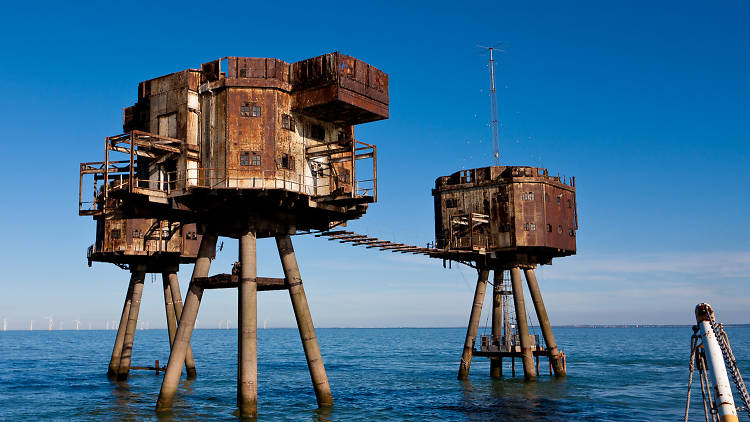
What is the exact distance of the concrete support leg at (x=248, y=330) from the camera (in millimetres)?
28625

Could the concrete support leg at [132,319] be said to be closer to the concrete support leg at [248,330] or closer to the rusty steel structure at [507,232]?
the rusty steel structure at [507,232]

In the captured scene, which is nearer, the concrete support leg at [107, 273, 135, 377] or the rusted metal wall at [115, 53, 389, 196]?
the rusted metal wall at [115, 53, 389, 196]

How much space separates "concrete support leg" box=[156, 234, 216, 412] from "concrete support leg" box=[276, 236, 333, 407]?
11.2ft

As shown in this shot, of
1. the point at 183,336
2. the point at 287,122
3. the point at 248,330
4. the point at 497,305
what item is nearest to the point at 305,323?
the point at 248,330

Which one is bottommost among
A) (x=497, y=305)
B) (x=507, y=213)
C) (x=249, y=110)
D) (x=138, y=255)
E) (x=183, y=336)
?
(x=183, y=336)

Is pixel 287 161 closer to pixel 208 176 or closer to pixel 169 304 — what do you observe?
pixel 208 176

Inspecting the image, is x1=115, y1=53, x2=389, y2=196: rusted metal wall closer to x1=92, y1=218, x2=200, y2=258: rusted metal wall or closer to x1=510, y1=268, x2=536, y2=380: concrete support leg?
x1=92, y1=218, x2=200, y2=258: rusted metal wall

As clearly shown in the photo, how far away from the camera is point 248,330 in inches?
1146

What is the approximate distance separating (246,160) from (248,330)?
7037 mm

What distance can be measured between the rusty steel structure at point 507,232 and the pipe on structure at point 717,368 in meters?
28.4

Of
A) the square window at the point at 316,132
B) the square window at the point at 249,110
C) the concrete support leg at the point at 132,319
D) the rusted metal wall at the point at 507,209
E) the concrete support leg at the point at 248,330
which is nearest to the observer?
the concrete support leg at the point at 248,330

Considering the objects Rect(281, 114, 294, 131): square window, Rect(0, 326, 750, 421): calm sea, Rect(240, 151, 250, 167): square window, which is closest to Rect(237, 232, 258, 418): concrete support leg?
Rect(240, 151, 250, 167): square window

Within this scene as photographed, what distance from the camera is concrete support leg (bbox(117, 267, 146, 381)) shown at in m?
50.2

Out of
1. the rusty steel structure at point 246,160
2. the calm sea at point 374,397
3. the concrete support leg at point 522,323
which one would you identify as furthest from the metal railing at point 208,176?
the concrete support leg at point 522,323
